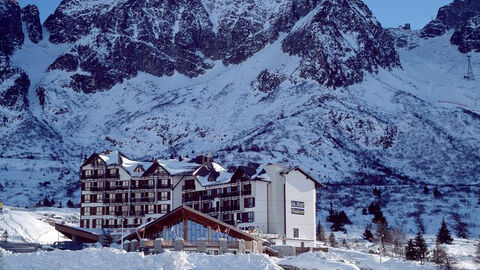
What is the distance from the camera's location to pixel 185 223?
10100cm

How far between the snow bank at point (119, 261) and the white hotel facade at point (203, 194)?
5099cm

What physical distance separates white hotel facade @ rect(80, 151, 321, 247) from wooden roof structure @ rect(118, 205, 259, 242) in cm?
1232

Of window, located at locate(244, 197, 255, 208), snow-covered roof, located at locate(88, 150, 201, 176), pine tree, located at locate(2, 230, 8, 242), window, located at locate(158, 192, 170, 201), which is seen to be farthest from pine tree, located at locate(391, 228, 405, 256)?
pine tree, located at locate(2, 230, 8, 242)

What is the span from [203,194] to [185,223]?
120 feet

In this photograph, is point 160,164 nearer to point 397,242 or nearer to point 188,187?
point 188,187

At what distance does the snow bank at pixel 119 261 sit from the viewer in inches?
2251

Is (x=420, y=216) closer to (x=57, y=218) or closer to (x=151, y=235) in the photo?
(x=57, y=218)

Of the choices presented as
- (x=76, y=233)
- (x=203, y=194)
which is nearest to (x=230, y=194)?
(x=203, y=194)

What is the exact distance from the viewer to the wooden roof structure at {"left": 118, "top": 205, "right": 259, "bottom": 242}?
99750 mm

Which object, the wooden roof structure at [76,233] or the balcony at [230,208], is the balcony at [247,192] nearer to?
the balcony at [230,208]

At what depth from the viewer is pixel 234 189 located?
5162 inches

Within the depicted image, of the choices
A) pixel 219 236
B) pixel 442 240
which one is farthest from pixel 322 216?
pixel 219 236

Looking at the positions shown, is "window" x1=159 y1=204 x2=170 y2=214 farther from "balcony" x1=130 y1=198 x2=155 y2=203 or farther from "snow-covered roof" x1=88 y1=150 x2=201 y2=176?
"snow-covered roof" x1=88 y1=150 x2=201 y2=176

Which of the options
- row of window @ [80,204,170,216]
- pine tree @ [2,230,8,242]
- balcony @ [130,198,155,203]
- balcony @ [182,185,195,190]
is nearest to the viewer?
pine tree @ [2,230,8,242]
